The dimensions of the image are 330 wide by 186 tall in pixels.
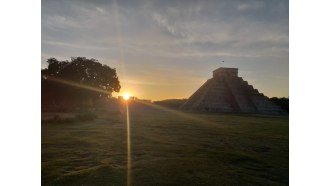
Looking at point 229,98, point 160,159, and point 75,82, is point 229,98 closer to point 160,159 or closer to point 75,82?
point 75,82

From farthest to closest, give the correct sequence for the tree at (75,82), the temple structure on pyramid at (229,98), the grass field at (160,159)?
1. the temple structure on pyramid at (229,98)
2. the tree at (75,82)
3. the grass field at (160,159)

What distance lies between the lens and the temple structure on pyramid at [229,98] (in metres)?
29.1

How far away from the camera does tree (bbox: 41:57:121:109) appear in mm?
13837

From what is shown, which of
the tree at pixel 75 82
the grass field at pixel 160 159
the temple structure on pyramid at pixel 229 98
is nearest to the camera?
the grass field at pixel 160 159

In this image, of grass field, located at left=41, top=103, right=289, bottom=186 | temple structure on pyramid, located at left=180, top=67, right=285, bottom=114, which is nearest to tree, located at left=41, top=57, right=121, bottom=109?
grass field, located at left=41, top=103, right=289, bottom=186

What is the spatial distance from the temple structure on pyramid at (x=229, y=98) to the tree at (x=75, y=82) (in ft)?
41.8

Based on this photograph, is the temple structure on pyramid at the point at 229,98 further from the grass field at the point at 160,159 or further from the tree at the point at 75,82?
the grass field at the point at 160,159

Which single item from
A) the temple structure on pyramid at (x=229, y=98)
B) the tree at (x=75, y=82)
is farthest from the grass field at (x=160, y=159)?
the temple structure on pyramid at (x=229, y=98)

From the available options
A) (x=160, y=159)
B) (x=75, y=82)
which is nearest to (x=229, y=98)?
(x=75, y=82)
